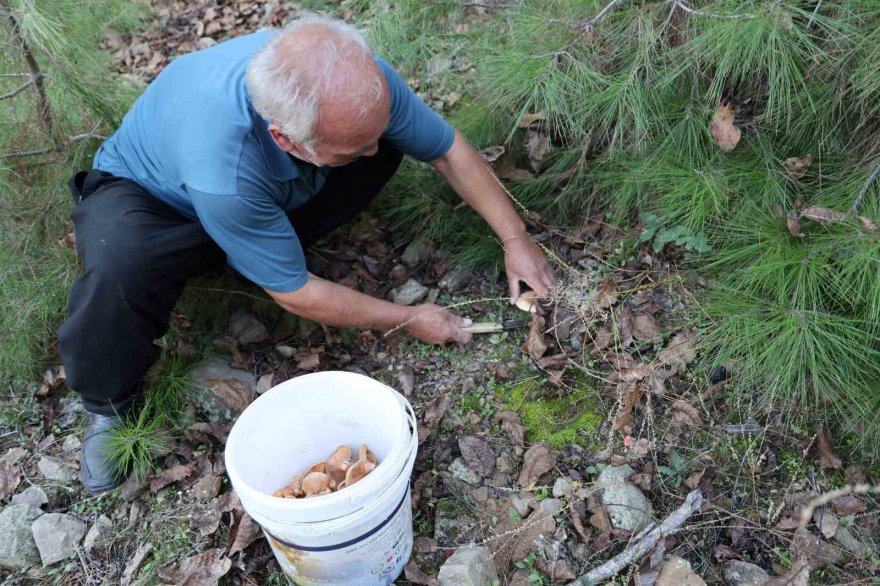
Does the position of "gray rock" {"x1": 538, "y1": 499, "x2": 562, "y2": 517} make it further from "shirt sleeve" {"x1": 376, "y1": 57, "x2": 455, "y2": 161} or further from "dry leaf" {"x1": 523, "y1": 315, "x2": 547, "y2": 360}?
"shirt sleeve" {"x1": 376, "y1": 57, "x2": 455, "y2": 161}

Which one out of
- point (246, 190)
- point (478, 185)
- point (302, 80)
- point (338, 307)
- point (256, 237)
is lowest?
point (338, 307)

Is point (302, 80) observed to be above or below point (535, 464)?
above

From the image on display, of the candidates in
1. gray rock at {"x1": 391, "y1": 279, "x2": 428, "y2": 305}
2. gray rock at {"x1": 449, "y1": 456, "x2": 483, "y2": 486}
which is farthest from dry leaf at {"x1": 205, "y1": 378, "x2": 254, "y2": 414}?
gray rock at {"x1": 449, "y1": 456, "x2": 483, "y2": 486}

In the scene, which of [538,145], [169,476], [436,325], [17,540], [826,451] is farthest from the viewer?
[538,145]

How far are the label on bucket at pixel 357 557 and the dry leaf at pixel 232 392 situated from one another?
0.69 m

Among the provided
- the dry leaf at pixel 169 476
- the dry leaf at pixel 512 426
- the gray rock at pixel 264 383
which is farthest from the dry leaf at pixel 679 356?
the dry leaf at pixel 169 476

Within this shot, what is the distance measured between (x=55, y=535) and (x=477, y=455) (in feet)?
4.23

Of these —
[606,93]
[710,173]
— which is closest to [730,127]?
[710,173]

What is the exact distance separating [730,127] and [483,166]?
0.77 meters

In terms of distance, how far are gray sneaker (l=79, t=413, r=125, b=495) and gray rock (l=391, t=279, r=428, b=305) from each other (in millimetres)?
1028

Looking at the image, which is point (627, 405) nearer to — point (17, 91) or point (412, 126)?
point (412, 126)

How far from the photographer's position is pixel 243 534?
6.20ft

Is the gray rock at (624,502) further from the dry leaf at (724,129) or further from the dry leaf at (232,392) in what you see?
the dry leaf at (232,392)

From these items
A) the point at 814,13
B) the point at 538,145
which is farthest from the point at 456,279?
the point at 814,13
